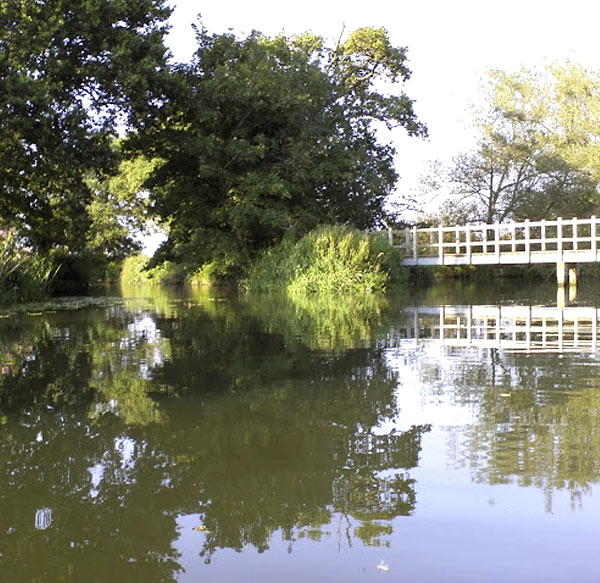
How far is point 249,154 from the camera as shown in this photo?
89.1ft

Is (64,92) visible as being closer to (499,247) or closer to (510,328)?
(510,328)

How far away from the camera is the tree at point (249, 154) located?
27125 mm

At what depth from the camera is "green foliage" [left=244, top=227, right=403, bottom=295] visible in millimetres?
23672

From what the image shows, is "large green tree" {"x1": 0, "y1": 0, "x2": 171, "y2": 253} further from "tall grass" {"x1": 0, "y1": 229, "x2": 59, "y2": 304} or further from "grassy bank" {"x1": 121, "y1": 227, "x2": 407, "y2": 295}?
"grassy bank" {"x1": 121, "y1": 227, "x2": 407, "y2": 295}

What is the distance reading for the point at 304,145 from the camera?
28.2 meters

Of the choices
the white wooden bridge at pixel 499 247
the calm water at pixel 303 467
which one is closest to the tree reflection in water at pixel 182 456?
the calm water at pixel 303 467

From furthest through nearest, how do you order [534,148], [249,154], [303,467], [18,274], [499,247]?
1. [534,148]
2. [499,247]
3. [249,154]
4. [18,274]
5. [303,467]

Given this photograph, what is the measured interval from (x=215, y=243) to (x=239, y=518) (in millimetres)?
26351

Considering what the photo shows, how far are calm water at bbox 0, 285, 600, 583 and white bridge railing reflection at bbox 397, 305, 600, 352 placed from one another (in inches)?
24.0

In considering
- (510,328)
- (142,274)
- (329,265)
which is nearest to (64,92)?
(329,265)

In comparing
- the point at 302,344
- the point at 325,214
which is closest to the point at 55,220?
the point at 325,214

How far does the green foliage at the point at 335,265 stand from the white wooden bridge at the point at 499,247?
14.8ft

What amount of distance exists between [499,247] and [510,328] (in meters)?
21.5

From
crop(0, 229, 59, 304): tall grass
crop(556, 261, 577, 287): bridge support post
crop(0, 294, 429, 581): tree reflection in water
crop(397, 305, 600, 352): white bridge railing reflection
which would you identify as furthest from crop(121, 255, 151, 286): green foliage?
crop(0, 294, 429, 581): tree reflection in water
